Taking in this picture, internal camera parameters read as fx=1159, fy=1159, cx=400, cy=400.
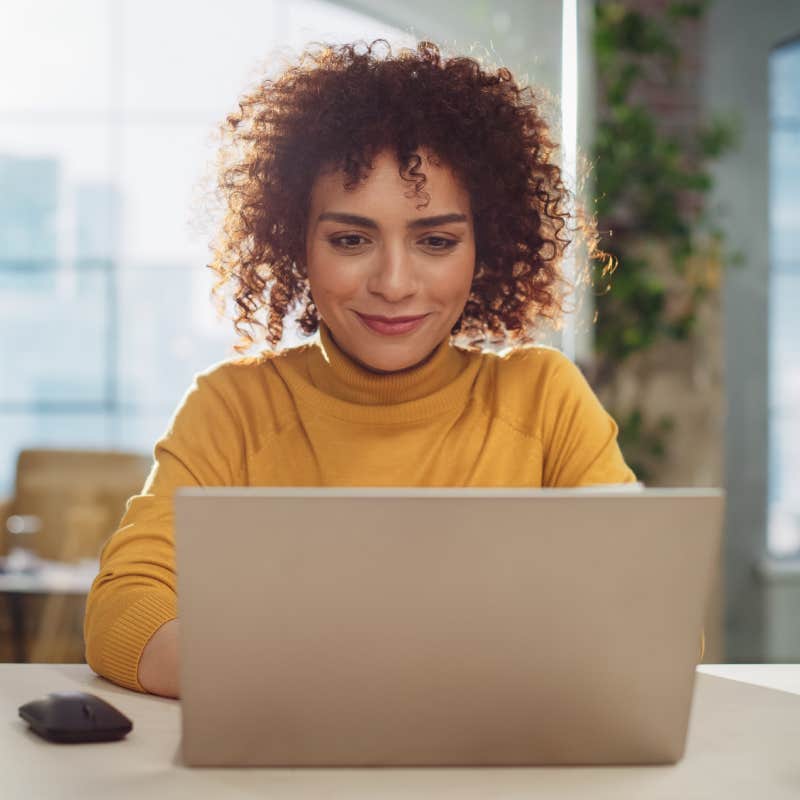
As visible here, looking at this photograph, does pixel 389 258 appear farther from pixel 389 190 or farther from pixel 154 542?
pixel 154 542

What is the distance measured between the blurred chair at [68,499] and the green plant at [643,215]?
2010mm

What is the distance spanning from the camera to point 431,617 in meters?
0.75

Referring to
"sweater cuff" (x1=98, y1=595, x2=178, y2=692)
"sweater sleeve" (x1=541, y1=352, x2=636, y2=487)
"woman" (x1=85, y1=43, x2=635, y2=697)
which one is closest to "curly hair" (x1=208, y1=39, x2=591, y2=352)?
"woman" (x1=85, y1=43, x2=635, y2=697)

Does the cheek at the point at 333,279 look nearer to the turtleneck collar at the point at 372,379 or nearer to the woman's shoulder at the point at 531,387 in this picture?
the turtleneck collar at the point at 372,379

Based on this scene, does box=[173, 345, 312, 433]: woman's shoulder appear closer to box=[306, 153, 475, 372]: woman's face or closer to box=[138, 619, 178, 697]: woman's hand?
box=[306, 153, 475, 372]: woman's face

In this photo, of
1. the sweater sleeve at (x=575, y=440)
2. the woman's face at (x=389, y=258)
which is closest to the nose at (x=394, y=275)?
the woman's face at (x=389, y=258)

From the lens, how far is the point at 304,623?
76 cm

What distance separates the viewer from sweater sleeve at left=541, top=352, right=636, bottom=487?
1541 mm

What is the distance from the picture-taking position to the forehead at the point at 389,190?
1396 millimetres

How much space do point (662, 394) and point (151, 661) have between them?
2.97 m

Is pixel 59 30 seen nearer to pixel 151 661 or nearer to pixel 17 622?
pixel 17 622

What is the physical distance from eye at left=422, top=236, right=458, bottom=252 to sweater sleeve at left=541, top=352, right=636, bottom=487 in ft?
0.86

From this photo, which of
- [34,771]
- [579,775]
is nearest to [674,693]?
[579,775]

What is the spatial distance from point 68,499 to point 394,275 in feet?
12.2
